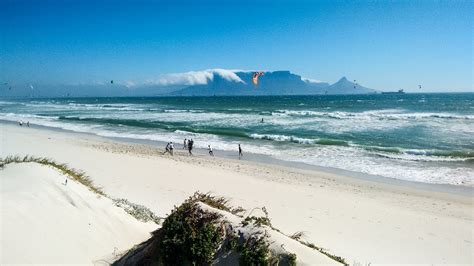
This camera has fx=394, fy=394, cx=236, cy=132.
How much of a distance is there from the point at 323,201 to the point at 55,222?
10.7 m

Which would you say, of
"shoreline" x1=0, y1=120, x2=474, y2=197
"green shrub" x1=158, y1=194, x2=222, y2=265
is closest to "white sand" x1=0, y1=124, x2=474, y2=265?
Result: "shoreline" x1=0, y1=120, x2=474, y2=197

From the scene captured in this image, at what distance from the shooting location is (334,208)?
13.8m

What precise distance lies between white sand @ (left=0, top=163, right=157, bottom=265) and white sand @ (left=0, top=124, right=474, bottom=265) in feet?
15.8

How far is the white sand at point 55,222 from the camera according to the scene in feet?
16.7

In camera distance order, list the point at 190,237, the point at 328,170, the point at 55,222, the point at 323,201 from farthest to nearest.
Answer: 1. the point at 328,170
2. the point at 323,201
3. the point at 55,222
4. the point at 190,237

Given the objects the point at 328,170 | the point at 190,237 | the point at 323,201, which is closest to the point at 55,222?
the point at 190,237

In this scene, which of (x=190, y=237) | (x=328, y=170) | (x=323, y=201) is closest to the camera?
(x=190, y=237)

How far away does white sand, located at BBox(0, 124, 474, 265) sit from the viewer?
Result: 33.7 feet

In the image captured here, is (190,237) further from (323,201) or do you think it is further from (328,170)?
(328,170)

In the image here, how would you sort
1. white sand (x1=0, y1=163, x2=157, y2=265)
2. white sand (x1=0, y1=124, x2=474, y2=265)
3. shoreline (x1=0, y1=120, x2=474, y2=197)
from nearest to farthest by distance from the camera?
white sand (x1=0, y1=163, x2=157, y2=265), white sand (x1=0, y1=124, x2=474, y2=265), shoreline (x1=0, y1=120, x2=474, y2=197)

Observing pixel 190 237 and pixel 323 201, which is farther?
pixel 323 201

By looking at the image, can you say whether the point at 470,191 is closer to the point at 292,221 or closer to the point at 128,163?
the point at 292,221

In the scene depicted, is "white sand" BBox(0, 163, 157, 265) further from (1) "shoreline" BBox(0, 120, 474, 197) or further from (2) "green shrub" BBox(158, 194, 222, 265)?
(1) "shoreline" BBox(0, 120, 474, 197)

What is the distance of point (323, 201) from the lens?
14.7 m
